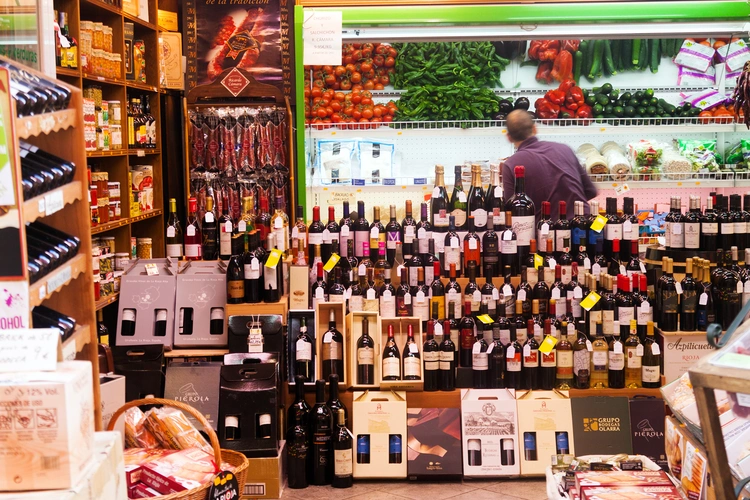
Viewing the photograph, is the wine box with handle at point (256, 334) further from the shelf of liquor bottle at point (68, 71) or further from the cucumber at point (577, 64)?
the cucumber at point (577, 64)

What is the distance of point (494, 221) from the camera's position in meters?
5.01

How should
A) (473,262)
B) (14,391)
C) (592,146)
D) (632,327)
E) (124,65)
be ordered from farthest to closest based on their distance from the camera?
1. (592,146)
2. (124,65)
3. (473,262)
4. (632,327)
5. (14,391)

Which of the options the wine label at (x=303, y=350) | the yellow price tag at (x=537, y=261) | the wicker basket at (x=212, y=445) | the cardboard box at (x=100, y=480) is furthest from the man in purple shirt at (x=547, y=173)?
the cardboard box at (x=100, y=480)

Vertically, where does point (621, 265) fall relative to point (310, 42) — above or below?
below

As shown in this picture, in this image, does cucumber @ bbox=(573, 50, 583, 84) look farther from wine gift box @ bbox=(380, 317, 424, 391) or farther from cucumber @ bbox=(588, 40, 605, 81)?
wine gift box @ bbox=(380, 317, 424, 391)

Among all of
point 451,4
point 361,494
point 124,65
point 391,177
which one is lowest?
point 361,494

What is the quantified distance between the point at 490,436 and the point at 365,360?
769mm

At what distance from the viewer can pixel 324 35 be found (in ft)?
18.6

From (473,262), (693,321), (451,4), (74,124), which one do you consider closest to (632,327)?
(693,321)

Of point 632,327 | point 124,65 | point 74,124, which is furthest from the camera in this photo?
point 124,65

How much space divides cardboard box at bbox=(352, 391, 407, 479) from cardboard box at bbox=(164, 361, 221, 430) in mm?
721

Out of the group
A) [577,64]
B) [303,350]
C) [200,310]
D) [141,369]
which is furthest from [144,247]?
[577,64]

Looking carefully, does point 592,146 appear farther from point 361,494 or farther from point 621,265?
point 361,494

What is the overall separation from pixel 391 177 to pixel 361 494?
231 centimetres
